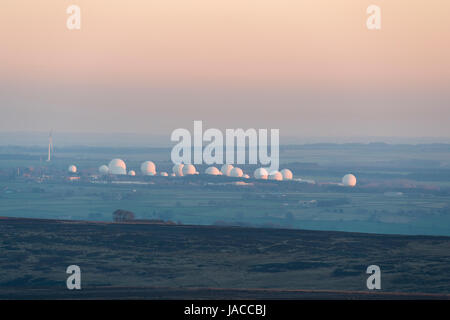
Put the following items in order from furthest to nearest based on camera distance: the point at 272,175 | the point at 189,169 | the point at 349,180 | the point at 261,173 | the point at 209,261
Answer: the point at 189,169, the point at 272,175, the point at 349,180, the point at 261,173, the point at 209,261

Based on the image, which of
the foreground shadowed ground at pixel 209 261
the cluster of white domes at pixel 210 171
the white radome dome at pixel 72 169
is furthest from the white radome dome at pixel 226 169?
the foreground shadowed ground at pixel 209 261

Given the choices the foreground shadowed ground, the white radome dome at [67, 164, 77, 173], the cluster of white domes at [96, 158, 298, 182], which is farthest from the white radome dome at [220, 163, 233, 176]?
the foreground shadowed ground

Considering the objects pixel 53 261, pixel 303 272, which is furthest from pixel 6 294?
pixel 303 272

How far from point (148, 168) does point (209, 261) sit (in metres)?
Result: 118

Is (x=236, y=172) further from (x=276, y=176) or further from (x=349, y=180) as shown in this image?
→ (x=349, y=180)

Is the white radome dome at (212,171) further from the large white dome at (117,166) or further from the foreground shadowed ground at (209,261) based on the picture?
the foreground shadowed ground at (209,261)

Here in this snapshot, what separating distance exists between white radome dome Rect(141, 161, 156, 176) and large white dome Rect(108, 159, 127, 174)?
13.7ft

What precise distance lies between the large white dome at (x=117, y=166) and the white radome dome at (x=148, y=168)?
4169mm

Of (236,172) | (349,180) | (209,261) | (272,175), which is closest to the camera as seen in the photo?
(209,261)

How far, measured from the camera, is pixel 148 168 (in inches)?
6019

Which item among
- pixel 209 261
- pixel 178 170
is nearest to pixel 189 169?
pixel 178 170

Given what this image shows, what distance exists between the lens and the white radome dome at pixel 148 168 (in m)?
152
